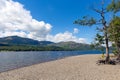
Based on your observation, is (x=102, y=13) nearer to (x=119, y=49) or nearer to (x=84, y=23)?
(x=84, y=23)

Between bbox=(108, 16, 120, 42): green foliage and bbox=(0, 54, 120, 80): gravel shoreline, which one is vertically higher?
bbox=(108, 16, 120, 42): green foliage

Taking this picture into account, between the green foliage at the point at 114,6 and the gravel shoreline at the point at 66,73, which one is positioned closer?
the gravel shoreline at the point at 66,73

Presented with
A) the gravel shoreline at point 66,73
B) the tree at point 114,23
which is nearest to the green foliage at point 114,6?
the tree at point 114,23

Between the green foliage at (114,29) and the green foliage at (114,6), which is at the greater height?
the green foliage at (114,6)

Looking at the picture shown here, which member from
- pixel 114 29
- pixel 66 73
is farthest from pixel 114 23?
pixel 66 73

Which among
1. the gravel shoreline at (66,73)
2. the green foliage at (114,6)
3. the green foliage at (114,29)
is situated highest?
the green foliage at (114,6)

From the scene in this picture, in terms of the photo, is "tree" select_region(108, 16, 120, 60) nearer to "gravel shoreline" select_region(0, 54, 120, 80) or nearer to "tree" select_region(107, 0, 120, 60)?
"tree" select_region(107, 0, 120, 60)

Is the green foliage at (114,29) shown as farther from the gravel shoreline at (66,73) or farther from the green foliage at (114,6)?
the gravel shoreline at (66,73)

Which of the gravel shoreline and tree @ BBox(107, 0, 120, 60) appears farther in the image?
tree @ BBox(107, 0, 120, 60)

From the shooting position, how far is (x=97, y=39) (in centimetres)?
3734

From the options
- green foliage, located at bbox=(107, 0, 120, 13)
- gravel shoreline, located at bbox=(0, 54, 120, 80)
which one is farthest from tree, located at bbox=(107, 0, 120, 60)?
gravel shoreline, located at bbox=(0, 54, 120, 80)

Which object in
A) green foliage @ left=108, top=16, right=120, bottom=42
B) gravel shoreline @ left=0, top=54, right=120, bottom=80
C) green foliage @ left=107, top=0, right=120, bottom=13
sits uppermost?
green foliage @ left=107, top=0, right=120, bottom=13

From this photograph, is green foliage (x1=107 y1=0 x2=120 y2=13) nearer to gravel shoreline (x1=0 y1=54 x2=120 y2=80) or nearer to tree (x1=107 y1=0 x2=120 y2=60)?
tree (x1=107 y1=0 x2=120 y2=60)

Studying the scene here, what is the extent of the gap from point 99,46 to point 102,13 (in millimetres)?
9675
